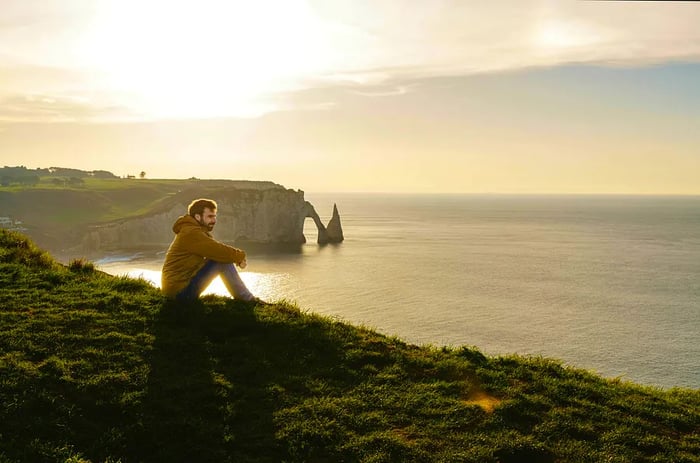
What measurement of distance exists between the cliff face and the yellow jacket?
100415 mm

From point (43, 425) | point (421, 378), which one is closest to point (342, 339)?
point (421, 378)

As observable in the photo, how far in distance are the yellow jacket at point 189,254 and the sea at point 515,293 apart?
3342 mm

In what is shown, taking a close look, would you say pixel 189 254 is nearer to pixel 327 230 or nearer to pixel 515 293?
pixel 515 293

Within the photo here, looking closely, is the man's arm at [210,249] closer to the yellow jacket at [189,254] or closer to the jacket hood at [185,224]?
→ the yellow jacket at [189,254]

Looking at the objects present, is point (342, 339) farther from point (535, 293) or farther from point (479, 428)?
point (535, 293)

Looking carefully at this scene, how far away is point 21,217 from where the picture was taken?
10994 cm

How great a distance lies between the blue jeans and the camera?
11.6 metres

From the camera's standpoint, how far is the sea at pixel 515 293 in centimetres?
4419

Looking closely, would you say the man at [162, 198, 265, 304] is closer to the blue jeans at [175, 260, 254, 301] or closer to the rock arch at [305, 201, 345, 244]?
the blue jeans at [175, 260, 254, 301]

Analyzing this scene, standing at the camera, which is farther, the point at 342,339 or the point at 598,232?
the point at 598,232

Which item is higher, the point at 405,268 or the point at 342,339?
the point at 342,339

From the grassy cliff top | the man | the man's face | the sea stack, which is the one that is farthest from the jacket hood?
the sea stack

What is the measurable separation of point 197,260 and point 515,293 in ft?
201

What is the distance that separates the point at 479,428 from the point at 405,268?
78600 mm
